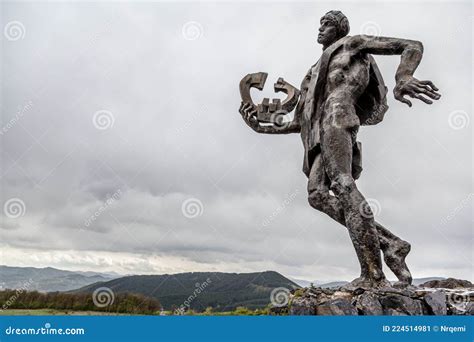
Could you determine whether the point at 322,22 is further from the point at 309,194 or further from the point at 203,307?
the point at 203,307

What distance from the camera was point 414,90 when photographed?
717 centimetres

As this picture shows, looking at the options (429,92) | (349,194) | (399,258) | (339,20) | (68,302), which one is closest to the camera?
(68,302)

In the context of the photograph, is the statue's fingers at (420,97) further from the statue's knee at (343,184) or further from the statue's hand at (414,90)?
the statue's knee at (343,184)

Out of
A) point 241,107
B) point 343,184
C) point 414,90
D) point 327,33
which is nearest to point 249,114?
point 241,107

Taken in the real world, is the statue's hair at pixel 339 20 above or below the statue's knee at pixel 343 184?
above

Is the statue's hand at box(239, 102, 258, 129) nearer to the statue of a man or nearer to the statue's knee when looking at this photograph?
the statue of a man

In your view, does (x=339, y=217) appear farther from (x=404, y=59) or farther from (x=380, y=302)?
(x=404, y=59)

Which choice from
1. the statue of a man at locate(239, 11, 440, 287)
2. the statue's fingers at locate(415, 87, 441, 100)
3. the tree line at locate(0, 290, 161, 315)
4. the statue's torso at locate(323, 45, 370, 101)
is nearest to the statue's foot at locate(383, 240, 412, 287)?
the statue of a man at locate(239, 11, 440, 287)

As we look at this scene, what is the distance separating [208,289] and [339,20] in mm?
4650

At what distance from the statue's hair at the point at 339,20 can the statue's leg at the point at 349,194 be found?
1.47 metres

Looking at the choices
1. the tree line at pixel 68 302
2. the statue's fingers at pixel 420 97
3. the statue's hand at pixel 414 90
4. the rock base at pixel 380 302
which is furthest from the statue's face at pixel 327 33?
the tree line at pixel 68 302

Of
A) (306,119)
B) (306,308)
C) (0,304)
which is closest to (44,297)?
(0,304)

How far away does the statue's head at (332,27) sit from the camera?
8500 millimetres

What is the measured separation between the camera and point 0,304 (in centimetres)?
660
